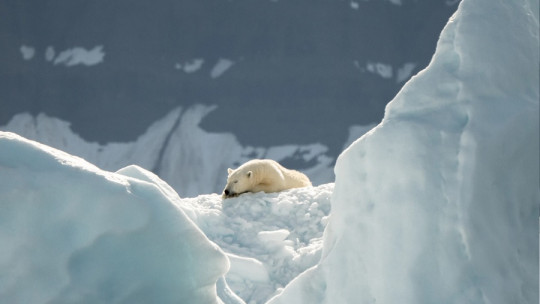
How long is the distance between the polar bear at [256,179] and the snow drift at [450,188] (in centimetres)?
371

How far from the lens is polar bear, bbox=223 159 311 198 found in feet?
20.4

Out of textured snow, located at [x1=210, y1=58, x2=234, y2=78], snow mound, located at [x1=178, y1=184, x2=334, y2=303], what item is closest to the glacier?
snow mound, located at [x1=178, y1=184, x2=334, y2=303]

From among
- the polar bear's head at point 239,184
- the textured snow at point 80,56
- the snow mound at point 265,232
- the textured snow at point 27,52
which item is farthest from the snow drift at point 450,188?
the textured snow at point 27,52

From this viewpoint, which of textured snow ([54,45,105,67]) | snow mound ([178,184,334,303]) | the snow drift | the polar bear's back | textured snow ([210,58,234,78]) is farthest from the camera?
textured snow ([54,45,105,67])

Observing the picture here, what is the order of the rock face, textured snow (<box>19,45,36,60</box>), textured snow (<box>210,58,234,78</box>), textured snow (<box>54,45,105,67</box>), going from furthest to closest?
textured snow (<box>54,45,105,67</box>) → textured snow (<box>210,58,234,78</box>) → textured snow (<box>19,45,36,60</box>) → the rock face

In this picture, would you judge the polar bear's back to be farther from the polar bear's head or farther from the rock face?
the rock face

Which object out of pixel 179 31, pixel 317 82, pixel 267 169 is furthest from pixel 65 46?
pixel 267 169

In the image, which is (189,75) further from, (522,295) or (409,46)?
(522,295)

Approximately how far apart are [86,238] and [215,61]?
20192 mm

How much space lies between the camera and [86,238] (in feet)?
7.59

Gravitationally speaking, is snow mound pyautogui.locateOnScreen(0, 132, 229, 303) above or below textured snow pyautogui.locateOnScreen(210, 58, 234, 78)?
Answer: above

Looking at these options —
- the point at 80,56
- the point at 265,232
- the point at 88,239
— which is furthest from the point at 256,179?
the point at 80,56

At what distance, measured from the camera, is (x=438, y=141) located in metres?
2.27

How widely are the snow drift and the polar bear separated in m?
3.71
